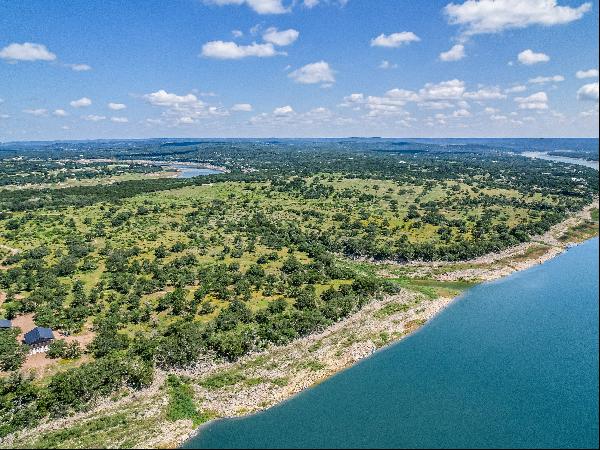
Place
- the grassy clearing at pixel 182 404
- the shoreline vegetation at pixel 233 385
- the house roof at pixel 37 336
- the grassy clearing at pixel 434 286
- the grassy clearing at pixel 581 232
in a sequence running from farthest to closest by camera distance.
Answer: the grassy clearing at pixel 581 232
the grassy clearing at pixel 434 286
the house roof at pixel 37 336
the grassy clearing at pixel 182 404
the shoreline vegetation at pixel 233 385

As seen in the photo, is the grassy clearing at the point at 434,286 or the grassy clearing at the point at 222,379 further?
the grassy clearing at the point at 434,286

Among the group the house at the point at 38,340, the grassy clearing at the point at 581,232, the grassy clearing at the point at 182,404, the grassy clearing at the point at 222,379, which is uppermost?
the grassy clearing at the point at 581,232

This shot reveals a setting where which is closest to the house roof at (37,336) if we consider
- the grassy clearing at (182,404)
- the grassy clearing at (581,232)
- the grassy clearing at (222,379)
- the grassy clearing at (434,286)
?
the grassy clearing at (182,404)

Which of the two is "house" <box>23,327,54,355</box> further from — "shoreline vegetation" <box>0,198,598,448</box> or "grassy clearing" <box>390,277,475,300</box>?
"grassy clearing" <box>390,277,475,300</box>

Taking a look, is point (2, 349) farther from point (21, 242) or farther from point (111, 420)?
point (21, 242)

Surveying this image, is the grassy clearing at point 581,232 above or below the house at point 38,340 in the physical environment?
above

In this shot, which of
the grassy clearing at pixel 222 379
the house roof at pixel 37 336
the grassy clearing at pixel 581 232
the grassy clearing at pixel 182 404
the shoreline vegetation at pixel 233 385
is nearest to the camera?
the shoreline vegetation at pixel 233 385

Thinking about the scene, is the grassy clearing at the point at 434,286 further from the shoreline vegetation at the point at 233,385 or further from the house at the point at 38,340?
the house at the point at 38,340

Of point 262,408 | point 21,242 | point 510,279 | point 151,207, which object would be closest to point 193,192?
point 151,207
